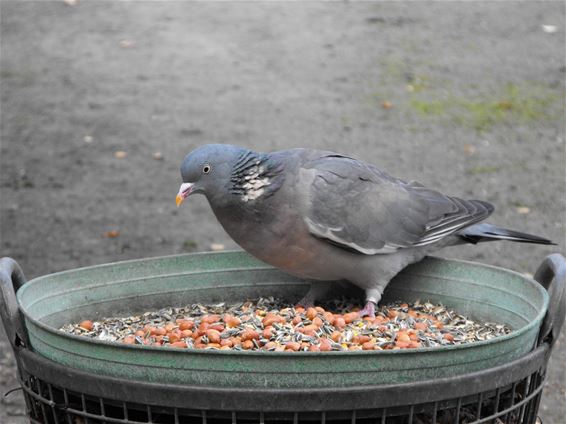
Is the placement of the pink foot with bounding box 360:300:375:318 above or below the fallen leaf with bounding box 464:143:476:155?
above

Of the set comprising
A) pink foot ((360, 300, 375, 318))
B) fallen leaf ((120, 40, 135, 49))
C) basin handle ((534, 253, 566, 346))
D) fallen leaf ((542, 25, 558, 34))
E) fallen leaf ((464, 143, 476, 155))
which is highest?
basin handle ((534, 253, 566, 346))

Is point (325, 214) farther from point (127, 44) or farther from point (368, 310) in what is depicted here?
point (127, 44)

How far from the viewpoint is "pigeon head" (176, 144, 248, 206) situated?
9.55 ft

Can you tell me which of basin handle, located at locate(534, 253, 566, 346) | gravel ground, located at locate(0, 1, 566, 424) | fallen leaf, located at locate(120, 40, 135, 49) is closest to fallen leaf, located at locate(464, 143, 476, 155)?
gravel ground, located at locate(0, 1, 566, 424)

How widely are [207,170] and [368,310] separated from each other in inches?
29.9

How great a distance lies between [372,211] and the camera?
11.0ft

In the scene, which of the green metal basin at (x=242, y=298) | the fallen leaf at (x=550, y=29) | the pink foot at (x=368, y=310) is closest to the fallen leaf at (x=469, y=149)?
the fallen leaf at (x=550, y=29)

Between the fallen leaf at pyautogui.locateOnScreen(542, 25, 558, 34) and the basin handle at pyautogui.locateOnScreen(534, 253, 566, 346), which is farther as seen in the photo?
the fallen leaf at pyautogui.locateOnScreen(542, 25, 558, 34)

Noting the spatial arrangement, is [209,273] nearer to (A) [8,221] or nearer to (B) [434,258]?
(B) [434,258]

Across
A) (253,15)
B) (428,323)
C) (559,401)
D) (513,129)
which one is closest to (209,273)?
(428,323)

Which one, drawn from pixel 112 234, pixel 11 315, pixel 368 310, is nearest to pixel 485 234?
pixel 368 310

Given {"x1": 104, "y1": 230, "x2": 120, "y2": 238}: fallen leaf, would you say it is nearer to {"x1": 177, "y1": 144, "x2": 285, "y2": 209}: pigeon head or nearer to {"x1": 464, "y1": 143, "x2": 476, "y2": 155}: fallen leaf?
{"x1": 464, "y1": 143, "x2": 476, "y2": 155}: fallen leaf

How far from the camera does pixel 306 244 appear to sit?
10.3 ft

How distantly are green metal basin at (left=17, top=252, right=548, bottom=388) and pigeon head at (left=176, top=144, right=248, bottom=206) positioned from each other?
0.23 metres
